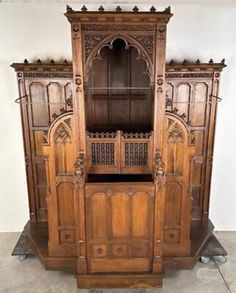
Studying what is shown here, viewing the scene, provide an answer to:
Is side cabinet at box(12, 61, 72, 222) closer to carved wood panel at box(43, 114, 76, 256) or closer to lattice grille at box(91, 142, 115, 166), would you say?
carved wood panel at box(43, 114, 76, 256)

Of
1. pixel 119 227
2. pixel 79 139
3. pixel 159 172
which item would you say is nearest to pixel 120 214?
pixel 119 227

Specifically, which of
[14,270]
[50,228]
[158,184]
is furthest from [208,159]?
[14,270]

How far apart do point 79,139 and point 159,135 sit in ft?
2.12

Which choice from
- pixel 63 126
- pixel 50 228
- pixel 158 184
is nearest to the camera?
pixel 158 184

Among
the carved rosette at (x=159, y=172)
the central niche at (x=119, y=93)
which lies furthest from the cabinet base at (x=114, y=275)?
the central niche at (x=119, y=93)

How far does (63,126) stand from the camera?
7.99 ft

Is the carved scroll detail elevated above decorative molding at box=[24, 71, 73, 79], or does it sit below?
below

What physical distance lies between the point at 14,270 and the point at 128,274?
114 centimetres

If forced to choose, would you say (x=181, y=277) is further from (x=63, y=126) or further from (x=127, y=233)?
(x=63, y=126)

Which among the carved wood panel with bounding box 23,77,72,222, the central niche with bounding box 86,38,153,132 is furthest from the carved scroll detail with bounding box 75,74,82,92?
the central niche with bounding box 86,38,153,132

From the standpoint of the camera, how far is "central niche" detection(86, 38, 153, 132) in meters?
2.95

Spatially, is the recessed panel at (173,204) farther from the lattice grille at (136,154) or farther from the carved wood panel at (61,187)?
the carved wood panel at (61,187)

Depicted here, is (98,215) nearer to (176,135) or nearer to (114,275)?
(114,275)

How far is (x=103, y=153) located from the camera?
241 cm
